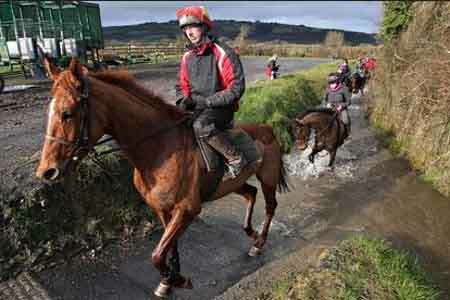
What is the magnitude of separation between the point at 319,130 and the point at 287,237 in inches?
165

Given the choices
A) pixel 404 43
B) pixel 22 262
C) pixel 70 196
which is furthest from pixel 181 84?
pixel 404 43

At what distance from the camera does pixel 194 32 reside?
3352 millimetres

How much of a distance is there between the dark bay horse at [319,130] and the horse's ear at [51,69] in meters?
6.97

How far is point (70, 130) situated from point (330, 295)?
9.10 ft

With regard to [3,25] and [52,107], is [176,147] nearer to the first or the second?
[52,107]

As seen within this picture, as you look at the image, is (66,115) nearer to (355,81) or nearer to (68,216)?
(68,216)

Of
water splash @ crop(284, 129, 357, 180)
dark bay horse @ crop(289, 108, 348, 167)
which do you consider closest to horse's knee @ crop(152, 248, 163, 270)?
water splash @ crop(284, 129, 357, 180)

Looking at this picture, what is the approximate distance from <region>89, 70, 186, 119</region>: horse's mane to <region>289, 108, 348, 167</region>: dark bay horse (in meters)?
5.84

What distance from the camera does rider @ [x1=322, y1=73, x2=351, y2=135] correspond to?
9820 mm

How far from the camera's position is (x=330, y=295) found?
3.29 metres

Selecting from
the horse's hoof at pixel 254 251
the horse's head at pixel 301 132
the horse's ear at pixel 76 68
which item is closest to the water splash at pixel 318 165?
the horse's head at pixel 301 132

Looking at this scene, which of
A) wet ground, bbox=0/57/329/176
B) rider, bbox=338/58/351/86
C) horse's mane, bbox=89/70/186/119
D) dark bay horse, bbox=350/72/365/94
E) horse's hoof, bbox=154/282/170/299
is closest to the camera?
horse's mane, bbox=89/70/186/119

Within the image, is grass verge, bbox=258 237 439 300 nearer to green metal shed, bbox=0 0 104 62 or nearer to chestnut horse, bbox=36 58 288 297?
chestnut horse, bbox=36 58 288 297

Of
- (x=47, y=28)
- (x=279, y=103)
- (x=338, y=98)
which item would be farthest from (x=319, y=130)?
(x=47, y=28)
